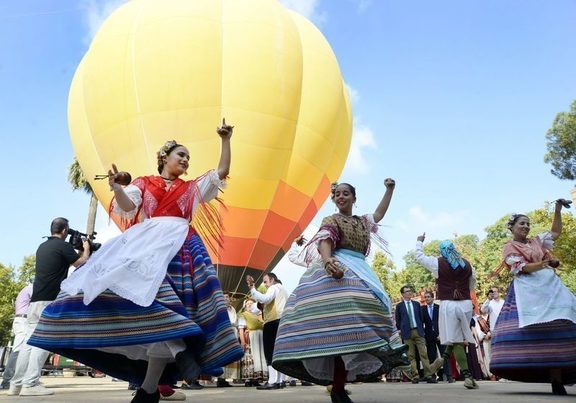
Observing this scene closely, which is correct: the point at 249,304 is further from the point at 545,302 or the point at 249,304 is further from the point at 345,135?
the point at 345,135

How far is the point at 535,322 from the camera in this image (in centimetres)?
540

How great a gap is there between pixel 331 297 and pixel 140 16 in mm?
12082

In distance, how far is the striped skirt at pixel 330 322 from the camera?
3.98m

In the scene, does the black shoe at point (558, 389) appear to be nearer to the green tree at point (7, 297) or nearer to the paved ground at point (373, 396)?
the paved ground at point (373, 396)

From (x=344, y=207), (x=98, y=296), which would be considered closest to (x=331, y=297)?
(x=344, y=207)

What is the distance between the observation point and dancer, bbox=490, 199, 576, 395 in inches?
213

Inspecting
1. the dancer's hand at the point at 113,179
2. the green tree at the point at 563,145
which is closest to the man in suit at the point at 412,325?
the dancer's hand at the point at 113,179

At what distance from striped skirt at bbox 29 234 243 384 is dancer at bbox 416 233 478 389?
437 cm

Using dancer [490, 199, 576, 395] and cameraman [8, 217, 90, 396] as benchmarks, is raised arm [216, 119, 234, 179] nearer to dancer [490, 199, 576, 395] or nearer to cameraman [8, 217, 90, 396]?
cameraman [8, 217, 90, 396]

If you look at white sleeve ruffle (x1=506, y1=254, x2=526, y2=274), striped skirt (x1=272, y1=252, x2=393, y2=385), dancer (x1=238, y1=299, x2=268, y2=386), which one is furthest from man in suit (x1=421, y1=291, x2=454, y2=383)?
striped skirt (x1=272, y1=252, x2=393, y2=385)

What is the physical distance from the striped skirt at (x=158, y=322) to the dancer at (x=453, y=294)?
4.37m

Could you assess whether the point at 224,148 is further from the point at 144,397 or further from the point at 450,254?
the point at 450,254

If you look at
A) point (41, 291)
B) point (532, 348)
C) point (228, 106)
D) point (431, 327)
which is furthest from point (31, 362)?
point (228, 106)

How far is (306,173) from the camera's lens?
47.0 feet
